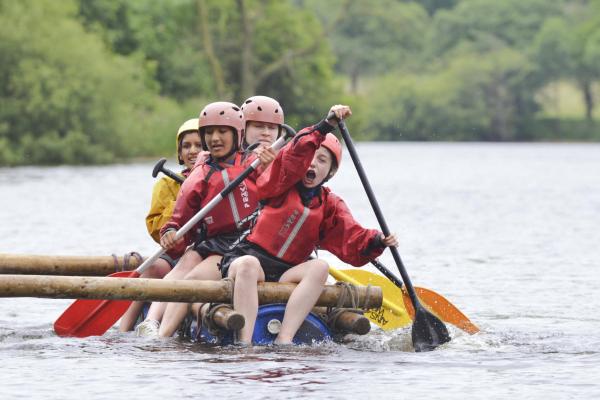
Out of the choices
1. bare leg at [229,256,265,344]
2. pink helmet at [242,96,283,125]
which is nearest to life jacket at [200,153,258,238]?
pink helmet at [242,96,283,125]

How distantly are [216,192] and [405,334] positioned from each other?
176 cm

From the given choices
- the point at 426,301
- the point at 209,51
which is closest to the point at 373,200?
the point at 426,301

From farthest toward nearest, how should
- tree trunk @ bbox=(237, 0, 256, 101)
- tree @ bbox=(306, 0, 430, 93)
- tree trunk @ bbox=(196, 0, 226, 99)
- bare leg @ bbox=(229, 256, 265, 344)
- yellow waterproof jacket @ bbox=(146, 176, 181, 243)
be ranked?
tree @ bbox=(306, 0, 430, 93) < tree trunk @ bbox=(237, 0, 256, 101) < tree trunk @ bbox=(196, 0, 226, 99) < yellow waterproof jacket @ bbox=(146, 176, 181, 243) < bare leg @ bbox=(229, 256, 265, 344)

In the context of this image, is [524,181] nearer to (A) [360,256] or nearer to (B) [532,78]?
(A) [360,256]

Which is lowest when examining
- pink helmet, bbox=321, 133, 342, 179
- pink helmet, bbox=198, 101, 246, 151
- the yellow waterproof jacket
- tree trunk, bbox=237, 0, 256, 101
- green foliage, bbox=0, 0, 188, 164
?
the yellow waterproof jacket

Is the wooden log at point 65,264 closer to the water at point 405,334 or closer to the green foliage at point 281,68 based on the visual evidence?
the water at point 405,334

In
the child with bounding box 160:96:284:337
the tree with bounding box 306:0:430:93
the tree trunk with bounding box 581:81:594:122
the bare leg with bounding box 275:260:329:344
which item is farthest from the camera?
the tree with bounding box 306:0:430:93

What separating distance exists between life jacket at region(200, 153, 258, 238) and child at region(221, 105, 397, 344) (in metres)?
0.30

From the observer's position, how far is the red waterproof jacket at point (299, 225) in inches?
346

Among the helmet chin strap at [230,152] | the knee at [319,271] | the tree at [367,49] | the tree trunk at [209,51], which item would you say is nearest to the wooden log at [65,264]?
the helmet chin strap at [230,152]

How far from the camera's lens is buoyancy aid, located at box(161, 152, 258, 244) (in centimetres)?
930

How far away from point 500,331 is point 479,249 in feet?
25.9

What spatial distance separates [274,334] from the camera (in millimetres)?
9031

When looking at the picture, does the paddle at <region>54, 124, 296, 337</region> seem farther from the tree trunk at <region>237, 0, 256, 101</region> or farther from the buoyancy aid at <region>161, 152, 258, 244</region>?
the tree trunk at <region>237, 0, 256, 101</region>
